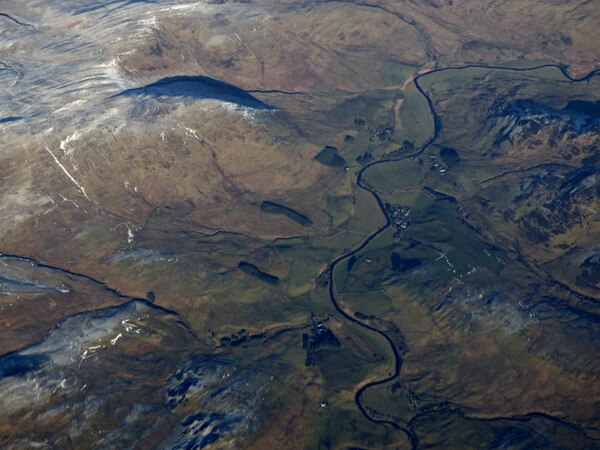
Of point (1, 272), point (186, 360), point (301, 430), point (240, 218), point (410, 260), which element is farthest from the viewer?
point (240, 218)

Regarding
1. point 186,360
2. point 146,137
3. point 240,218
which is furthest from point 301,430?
point 146,137

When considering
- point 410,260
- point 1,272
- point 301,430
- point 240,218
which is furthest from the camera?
point 240,218

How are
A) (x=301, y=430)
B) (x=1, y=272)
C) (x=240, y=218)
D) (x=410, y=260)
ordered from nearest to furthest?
1. (x=301, y=430)
2. (x=1, y=272)
3. (x=410, y=260)
4. (x=240, y=218)

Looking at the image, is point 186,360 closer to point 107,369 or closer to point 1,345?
point 107,369

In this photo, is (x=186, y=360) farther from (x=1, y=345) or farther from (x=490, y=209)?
(x=490, y=209)

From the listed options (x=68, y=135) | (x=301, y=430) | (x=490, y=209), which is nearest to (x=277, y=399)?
(x=301, y=430)

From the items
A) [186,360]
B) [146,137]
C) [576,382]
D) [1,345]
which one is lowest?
[576,382]

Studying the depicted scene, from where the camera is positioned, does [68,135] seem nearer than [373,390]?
No

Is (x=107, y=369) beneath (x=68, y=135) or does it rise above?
beneath

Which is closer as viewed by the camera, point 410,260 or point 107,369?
point 107,369
